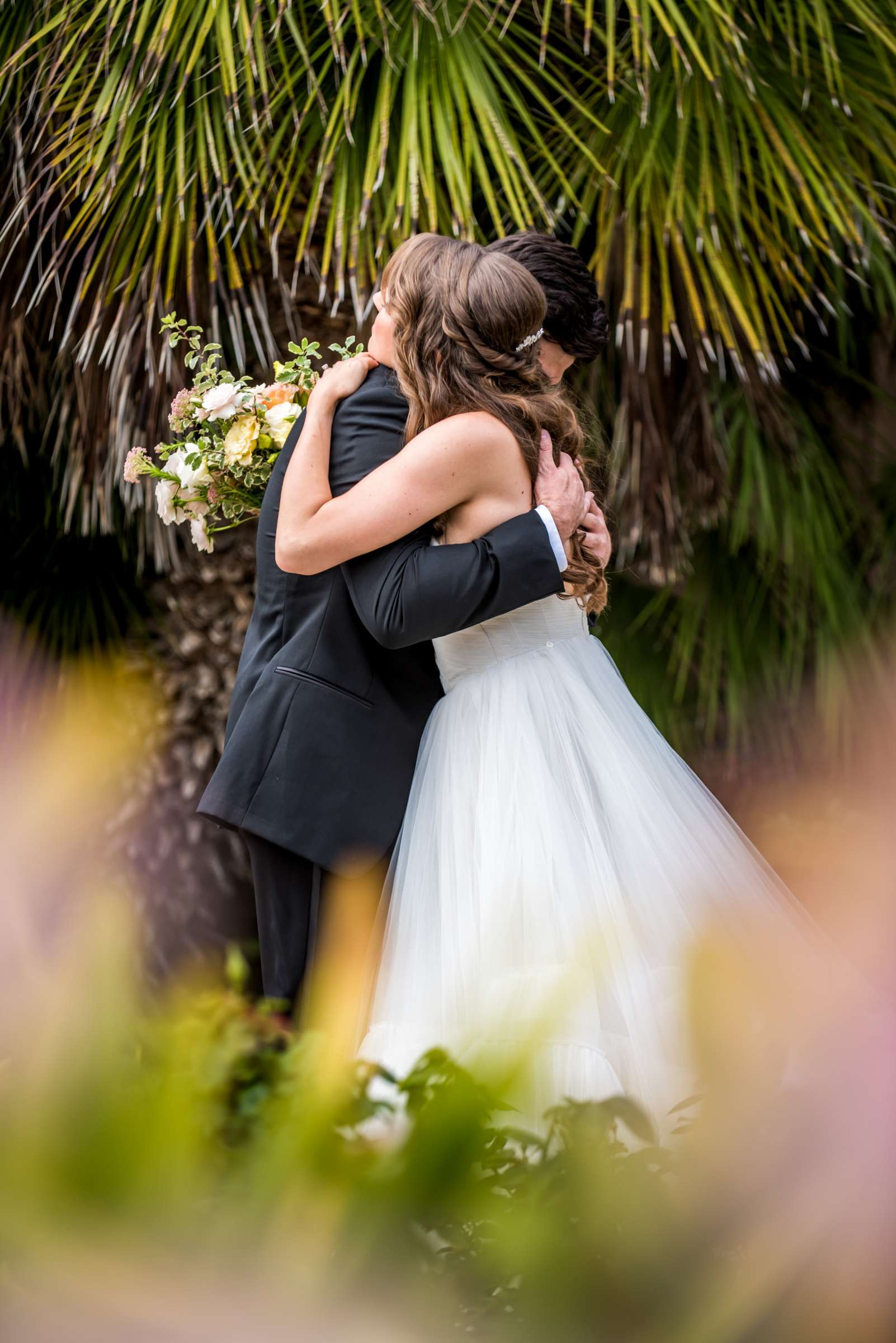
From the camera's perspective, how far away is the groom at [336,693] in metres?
1.69

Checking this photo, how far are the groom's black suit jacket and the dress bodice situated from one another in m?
0.08

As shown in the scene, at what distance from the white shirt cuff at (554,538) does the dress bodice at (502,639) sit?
16 cm

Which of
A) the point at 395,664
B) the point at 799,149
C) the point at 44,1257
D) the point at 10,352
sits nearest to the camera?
the point at 44,1257

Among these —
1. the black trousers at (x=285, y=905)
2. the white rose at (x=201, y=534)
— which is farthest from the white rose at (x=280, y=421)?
the black trousers at (x=285, y=905)

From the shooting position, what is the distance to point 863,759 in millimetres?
3359

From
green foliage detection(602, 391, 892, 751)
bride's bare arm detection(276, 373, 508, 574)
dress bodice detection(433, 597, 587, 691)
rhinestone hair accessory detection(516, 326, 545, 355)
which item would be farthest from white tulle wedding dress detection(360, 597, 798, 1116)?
green foliage detection(602, 391, 892, 751)

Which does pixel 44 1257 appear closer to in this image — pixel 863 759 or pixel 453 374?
pixel 453 374

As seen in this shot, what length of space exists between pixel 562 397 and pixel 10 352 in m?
1.83

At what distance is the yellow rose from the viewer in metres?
1.93

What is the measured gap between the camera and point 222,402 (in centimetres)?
195

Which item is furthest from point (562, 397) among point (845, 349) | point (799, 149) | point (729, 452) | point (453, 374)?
point (845, 349)

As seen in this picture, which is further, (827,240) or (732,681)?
(732,681)

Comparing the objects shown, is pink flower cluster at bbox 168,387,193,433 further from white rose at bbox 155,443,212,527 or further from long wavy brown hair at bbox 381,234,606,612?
long wavy brown hair at bbox 381,234,606,612

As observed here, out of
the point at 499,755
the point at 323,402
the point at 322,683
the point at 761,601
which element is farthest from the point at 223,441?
the point at 761,601
